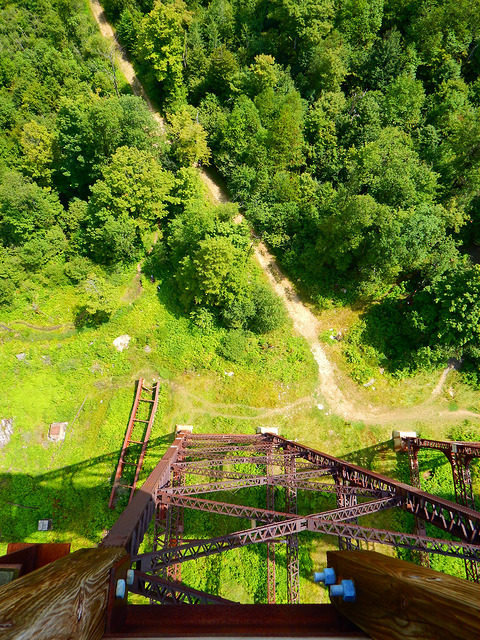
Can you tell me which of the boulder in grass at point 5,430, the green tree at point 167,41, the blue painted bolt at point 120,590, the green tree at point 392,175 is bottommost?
the blue painted bolt at point 120,590

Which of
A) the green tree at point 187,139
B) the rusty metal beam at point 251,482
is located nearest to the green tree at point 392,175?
the green tree at point 187,139

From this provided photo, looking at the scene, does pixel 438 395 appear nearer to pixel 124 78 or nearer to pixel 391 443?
pixel 391 443

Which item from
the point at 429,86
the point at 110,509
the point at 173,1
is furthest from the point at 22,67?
the point at 110,509

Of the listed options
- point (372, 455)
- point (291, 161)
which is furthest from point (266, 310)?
point (291, 161)

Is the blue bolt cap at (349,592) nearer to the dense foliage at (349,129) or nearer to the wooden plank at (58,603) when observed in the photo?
the wooden plank at (58,603)

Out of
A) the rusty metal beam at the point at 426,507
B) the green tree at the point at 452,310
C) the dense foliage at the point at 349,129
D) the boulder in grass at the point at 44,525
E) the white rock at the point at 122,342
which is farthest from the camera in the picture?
the white rock at the point at 122,342

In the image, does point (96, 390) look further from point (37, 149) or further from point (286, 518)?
point (37, 149)

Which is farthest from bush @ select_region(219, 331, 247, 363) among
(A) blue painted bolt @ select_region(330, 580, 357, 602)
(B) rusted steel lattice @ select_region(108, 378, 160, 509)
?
(A) blue painted bolt @ select_region(330, 580, 357, 602)
